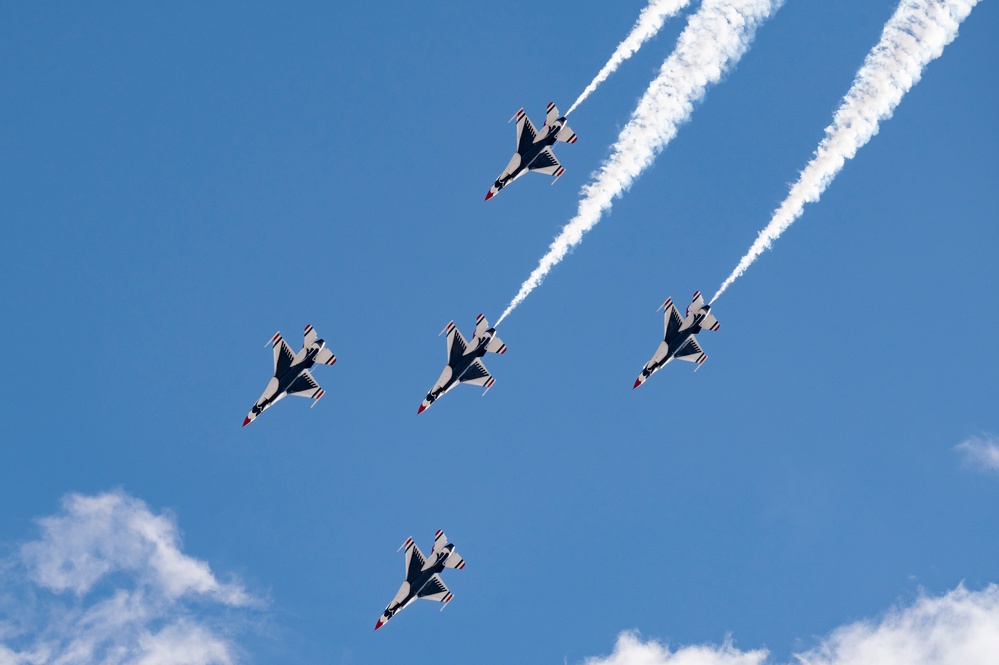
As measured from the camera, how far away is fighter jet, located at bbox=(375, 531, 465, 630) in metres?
78.2

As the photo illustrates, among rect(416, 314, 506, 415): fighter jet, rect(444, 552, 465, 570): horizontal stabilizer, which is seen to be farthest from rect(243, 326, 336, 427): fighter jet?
rect(444, 552, 465, 570): horizontal stabilizer

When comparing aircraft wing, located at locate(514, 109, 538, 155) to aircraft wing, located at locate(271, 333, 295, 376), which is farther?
aircraft wing, located at locate(271, 333, 295, 376)

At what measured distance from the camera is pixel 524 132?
76938 mm

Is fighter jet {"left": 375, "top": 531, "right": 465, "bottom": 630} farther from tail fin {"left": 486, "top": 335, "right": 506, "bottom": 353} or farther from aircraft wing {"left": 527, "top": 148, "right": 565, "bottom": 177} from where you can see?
aircraft wing {"left": 527, "top": 148, "right": 565, "bottom": 177}

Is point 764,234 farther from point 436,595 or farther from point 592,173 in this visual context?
point 436,595

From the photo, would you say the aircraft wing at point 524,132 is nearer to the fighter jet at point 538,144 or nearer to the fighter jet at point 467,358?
the fighter jet at point 538,144

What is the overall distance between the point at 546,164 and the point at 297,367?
798 inches

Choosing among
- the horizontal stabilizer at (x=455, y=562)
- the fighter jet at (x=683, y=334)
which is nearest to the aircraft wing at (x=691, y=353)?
the fighter jet at (x=683, y=334)

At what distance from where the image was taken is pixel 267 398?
266 feet

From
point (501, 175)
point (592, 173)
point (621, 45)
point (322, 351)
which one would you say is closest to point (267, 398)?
point (322, 351)

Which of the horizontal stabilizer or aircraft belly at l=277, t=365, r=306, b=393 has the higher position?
aircraft belly at l=277, t=365, r=306, b=393

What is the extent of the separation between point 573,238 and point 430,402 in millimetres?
16615

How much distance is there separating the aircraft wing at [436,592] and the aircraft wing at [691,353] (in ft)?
69.3

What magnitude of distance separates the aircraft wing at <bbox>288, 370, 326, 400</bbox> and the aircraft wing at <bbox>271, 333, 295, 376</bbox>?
1.08 meters
